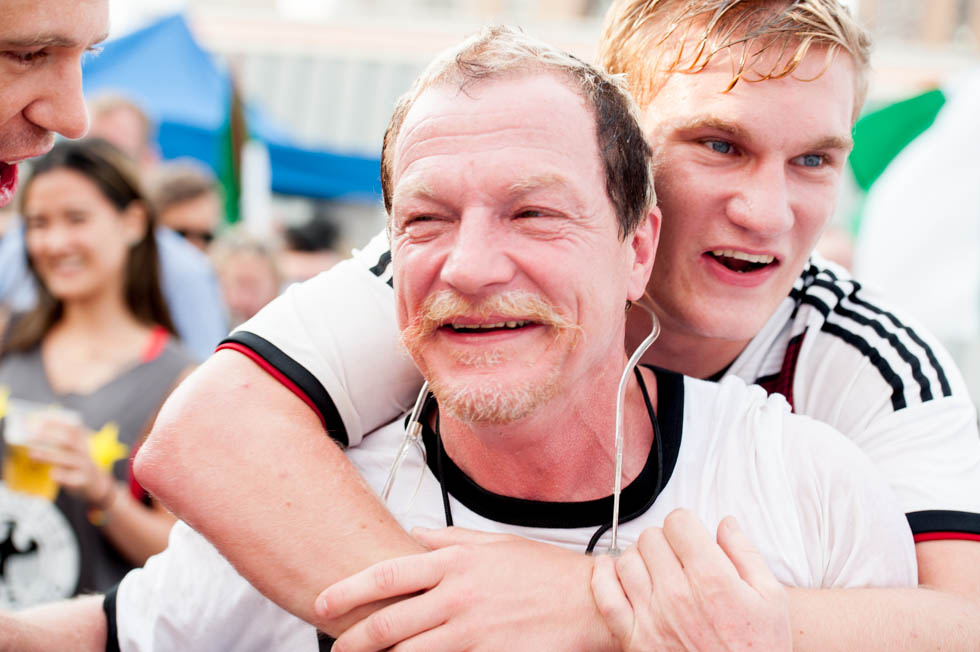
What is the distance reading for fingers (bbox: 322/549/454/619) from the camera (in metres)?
1.71

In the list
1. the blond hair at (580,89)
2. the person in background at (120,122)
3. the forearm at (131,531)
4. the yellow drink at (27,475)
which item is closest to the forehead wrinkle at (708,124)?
the blond hair at (580,89)

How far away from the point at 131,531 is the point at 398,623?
2.05m

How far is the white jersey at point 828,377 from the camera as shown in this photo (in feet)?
6.62

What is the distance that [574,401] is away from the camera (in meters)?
2.02

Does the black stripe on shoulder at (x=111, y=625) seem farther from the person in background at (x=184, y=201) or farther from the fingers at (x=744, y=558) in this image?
the person in background at (x=184, y=201)

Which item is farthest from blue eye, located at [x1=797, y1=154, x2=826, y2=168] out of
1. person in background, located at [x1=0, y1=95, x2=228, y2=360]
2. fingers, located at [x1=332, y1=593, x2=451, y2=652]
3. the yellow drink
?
person in background, located at [x1=0, y1=95, x2=228, y2=360]

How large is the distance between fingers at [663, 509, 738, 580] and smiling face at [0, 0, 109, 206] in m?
1.38

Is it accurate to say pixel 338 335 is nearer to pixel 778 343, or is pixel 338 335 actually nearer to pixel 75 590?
pixel 778 343

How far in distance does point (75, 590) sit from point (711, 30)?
263cm

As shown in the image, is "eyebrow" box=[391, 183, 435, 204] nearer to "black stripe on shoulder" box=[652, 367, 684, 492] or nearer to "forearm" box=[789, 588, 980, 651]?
"black stripe on shoulder" box=[652, 367, 684, 492]

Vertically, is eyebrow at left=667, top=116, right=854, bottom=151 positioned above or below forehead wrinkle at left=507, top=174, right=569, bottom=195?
above

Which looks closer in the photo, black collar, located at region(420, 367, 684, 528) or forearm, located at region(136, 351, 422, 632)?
forearm, located at region(136, 351, 422, 632)

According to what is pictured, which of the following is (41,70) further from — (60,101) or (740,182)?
(740,182)

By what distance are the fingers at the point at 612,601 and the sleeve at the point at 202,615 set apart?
60 centimetres
